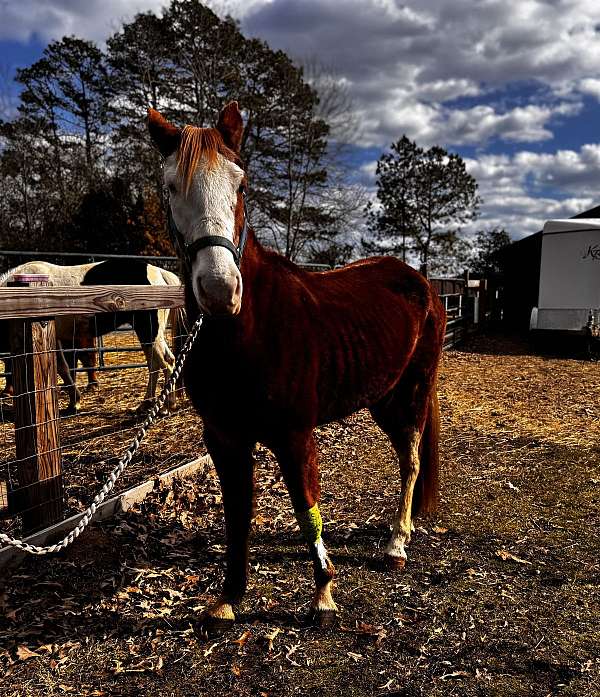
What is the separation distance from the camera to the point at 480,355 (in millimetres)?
11500

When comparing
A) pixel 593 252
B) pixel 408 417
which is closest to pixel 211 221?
pixel 408 417

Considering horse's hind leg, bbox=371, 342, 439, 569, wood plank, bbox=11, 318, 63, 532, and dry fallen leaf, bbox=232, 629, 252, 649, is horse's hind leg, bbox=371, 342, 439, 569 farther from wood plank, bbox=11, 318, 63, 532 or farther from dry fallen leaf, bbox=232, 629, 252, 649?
wood plank, bbox=11, 318, 63, 532

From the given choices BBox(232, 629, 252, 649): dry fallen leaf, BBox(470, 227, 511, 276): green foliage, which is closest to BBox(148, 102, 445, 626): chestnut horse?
BBox(232, 629, 252, 649): dry fallen leaf

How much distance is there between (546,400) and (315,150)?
1550cm

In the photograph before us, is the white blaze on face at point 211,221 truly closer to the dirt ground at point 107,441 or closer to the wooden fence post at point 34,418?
the wooden fence post at point 34,418

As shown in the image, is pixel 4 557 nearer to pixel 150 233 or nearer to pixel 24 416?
pixel 24 416

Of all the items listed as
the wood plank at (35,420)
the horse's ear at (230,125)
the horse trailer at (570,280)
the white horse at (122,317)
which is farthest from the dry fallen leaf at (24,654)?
the horse trailer at (570,280)

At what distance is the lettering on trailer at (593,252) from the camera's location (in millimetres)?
11430

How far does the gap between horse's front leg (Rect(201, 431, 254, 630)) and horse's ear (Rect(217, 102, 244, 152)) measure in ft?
4.32

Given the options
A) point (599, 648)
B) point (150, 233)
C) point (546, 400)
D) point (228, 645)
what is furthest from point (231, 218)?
point (150, 233)

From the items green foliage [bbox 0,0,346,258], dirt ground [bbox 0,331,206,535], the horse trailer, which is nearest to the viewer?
dirt ground [bbox 0,331,206,535]

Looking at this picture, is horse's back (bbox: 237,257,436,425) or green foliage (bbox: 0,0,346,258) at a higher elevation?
green foliage (bbox: 0,0,346,258)

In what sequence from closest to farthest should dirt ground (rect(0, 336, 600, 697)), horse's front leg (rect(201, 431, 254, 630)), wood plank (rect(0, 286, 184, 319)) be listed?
dirt ground (rect(0, 336, 600, 697)) < horse's front leg (rect(201, 431, 254, 630)) < wood plank (rect(0, 286, 184, 319))

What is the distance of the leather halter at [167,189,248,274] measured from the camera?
183 centimetres
